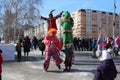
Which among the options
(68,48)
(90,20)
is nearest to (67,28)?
(68,48)

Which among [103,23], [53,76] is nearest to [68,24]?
[53,76]

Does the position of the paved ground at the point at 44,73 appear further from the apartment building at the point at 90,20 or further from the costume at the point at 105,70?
the apartment building at the point at 90,20

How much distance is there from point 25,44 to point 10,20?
766 inches

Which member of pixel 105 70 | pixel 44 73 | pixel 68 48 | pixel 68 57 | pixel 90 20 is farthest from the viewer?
pixel 90 20

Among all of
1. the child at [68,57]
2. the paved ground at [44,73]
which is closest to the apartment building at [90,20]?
the paved ground at [44,73]

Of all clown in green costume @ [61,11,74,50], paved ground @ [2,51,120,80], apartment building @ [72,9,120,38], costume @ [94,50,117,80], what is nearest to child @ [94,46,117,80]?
costume @ [94,50,117,80]

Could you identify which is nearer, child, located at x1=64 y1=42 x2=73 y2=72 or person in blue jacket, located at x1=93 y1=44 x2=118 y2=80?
person in blue jacket, located at x1=93 y1=44 x2=118 y2=80

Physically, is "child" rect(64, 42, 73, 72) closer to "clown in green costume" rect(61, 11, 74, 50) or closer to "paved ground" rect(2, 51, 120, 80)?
"paved ground" rect(2, 51, 120, 80)

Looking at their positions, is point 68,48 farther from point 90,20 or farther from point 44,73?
point 90,20

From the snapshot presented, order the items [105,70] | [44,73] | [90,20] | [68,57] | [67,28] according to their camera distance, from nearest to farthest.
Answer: [105,70] → [44,73] → [68,57] → [67,28] → [90,20]

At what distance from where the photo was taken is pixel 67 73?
55.3 feet

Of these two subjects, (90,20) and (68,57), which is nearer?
(68,57)

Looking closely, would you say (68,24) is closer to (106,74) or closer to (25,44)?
(25,44)

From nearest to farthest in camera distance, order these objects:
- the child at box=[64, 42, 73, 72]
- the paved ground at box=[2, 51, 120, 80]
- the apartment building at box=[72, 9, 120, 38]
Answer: the paved ground at box=[2, 51, 120, 80] < the child at box=[64, 42, 73, 72] < the apartment building at box=[72, 9, 120, 38]
